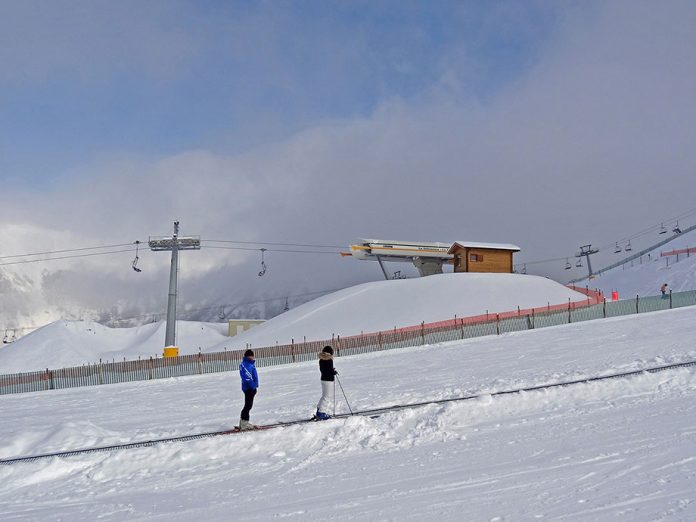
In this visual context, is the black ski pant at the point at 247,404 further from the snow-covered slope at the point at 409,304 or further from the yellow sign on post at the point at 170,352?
the yellow sign on post at the point at 170,352

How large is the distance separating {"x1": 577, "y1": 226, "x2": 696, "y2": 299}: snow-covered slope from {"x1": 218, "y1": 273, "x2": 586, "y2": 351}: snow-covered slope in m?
22.7

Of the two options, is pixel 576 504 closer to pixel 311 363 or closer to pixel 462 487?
pixel 462 487

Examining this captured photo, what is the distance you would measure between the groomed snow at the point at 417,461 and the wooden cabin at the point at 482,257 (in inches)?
1378

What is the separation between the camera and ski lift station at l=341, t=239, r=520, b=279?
53.4m

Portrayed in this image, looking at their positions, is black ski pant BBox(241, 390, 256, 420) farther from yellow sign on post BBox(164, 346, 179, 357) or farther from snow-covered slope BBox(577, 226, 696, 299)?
snow-covered slope BBox(577, 226, 696, 299)

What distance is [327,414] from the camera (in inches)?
502

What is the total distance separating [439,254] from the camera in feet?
184

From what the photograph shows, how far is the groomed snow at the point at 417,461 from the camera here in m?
6.94

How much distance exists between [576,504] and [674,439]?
2959mm

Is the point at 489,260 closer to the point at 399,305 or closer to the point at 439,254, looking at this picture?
the point at 439,254

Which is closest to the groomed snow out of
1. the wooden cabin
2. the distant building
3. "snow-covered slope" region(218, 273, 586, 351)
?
"snow-covered slope" region(218, 273, 586, 351)

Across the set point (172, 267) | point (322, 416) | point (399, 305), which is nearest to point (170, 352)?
point (172, 267)

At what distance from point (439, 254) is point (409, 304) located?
10.5 m

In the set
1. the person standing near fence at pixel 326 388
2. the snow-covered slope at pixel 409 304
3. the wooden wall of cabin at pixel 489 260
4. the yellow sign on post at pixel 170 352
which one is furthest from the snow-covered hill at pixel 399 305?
the person standing near fence at pixel 326 388
